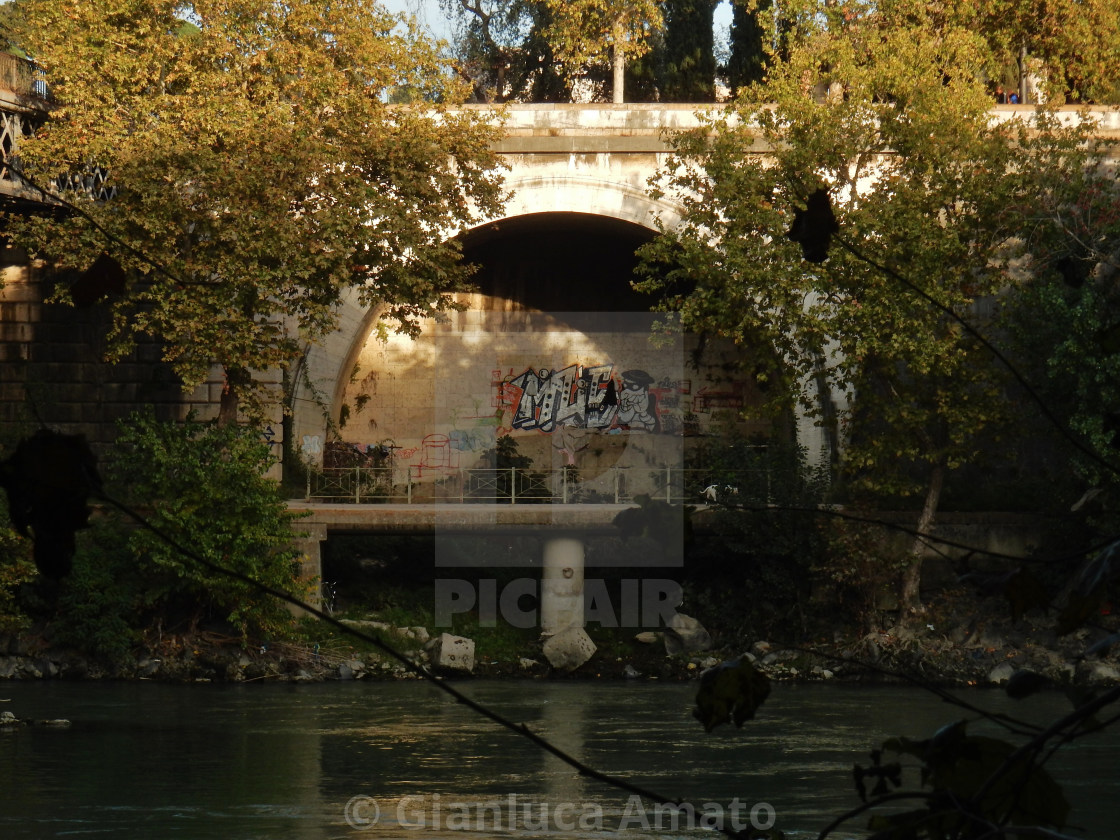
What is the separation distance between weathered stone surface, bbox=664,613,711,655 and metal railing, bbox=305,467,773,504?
180 centimetres

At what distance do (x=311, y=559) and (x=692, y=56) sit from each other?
13.9m

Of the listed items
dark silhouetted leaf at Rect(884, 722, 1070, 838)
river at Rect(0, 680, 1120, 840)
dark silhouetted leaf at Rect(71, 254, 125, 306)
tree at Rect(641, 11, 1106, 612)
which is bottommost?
river at Rect(0, 680, 1120, 840)

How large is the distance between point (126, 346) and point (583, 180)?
8511 millimetres

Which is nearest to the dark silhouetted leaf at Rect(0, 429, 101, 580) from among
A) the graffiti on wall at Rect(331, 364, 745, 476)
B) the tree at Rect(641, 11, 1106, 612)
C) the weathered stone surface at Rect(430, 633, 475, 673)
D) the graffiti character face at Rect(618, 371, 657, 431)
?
the tree at Rect(641, 11, 1106, 612)

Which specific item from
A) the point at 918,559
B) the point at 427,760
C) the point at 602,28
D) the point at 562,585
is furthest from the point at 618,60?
the point at 427,760

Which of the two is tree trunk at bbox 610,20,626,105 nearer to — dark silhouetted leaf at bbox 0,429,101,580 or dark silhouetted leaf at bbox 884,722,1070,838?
dark silhouetted leaf at bbox 884,722,1070,838

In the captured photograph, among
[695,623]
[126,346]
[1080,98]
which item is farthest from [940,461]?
[126,346]

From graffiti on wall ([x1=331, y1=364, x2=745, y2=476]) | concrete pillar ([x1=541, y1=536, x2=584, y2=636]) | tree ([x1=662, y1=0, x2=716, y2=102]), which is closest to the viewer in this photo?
concrete pillar ([x1=541, y1=536, x2=584, y2=636])

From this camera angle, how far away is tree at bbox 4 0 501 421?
19.0 metres

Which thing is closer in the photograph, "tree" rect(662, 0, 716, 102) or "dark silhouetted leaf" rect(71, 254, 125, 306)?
"dark silhouetted leaf" rect(71, 254, 125, 306)

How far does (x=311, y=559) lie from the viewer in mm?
20453

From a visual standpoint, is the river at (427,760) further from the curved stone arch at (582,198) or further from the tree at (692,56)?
the tree at (692,56)

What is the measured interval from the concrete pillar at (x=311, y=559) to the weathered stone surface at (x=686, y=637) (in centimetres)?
499

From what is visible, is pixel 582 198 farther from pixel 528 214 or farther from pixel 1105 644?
pixel 1105 644
